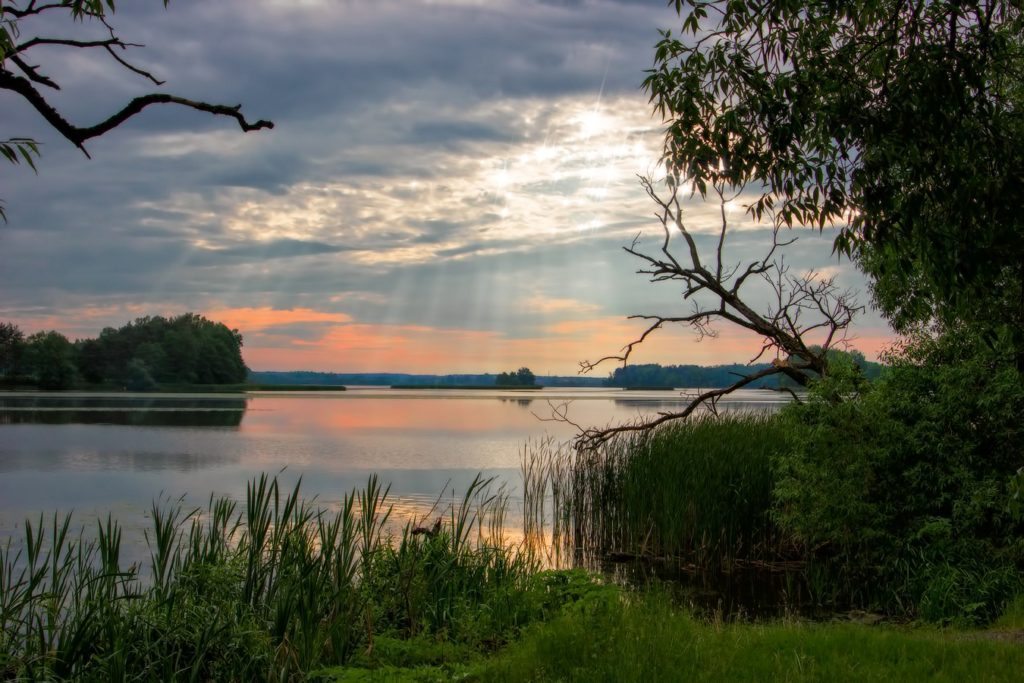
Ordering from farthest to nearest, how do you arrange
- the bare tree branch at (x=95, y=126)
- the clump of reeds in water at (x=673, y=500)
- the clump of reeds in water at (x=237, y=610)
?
1. the clump of reeds in water at (x=673, y=500)
2. the clump of reeds in water at (x=237, y=610)
3. the bare tree branch at (x=95, y=126)

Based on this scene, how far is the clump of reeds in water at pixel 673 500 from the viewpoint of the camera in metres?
12.3

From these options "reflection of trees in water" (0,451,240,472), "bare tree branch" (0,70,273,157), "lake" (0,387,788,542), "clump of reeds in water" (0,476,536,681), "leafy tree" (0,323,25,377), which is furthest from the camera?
"leafy tree" (0,323,25,377)

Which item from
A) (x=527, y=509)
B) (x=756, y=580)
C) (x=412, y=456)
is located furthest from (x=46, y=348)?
(x=756, y=580)

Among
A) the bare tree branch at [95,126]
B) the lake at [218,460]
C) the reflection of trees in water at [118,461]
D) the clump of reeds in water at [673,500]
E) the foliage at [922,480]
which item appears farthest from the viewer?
the reflection of trees in water at [118,461]

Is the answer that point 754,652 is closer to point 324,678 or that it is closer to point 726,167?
point 324,678

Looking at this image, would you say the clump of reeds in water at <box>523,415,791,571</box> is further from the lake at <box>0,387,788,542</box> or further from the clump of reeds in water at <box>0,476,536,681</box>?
the clump of reeds in water at <box>0,476,536,681</box>

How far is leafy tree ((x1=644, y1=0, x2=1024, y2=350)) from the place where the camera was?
19.8ft

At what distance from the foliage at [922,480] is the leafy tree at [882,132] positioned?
2549 mm

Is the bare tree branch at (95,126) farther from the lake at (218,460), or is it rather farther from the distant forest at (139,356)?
the distant forest at (139,356)

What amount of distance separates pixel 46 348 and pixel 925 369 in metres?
88.2

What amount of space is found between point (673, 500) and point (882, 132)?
7472 millimetres

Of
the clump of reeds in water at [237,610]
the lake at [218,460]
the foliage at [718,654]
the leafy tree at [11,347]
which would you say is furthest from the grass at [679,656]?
the leafy tree at [11,347]

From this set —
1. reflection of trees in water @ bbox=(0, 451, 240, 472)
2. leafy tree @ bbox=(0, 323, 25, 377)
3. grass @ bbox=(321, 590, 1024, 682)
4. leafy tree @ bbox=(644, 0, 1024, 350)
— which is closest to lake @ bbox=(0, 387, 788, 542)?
reflection of trees in water @ bbox=(0, 451, 240, 472)

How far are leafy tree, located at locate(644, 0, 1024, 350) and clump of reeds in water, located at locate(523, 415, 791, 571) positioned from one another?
5598mm
